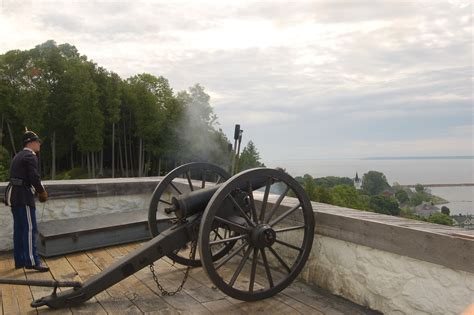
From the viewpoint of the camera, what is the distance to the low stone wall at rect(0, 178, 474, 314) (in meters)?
2.81

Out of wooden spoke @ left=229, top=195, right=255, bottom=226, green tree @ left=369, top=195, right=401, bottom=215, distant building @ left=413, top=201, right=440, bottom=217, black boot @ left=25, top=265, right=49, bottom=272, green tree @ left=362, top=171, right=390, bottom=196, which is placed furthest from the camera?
green tree @ left=362, top=171, right=390, bottom=196

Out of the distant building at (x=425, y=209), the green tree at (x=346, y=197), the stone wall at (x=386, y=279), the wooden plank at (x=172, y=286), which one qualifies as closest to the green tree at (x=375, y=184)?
the distant building at (x=425, y=209)

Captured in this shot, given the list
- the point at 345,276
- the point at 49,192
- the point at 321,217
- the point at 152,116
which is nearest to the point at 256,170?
the point at 321,217

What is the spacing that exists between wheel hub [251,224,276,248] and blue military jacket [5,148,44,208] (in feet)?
7.47

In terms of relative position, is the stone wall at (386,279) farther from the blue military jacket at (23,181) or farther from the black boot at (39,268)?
the blue military jacket at (23,181)

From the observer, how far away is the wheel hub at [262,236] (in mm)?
3486

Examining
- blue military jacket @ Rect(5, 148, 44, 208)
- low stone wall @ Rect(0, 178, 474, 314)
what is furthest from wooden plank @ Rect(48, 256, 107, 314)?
low stone wall @ Rect(0, 178, 474, 314)

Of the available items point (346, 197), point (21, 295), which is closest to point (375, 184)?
point (346, 197)

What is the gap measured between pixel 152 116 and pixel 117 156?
21.6 feet

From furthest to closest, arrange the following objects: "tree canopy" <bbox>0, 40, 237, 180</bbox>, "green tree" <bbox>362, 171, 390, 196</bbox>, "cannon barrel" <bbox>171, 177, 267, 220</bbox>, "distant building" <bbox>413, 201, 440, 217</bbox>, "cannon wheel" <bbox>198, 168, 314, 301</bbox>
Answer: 1. "green tree" <bbox>362, 171, 390, 196</bbox>
2. "distant building" <bbox>413, 201, 440, 217</bbox>
3. "tree canopy" <bbox>0, 40, 237, 180</bbox>
4. "cannon barrel" <bbox>171, 177, 267, 220</bbox>
5. "cannon wheel" <bbox>198, 168, 314, 301</bbox>

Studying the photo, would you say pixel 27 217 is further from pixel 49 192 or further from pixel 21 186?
pixel 49 192

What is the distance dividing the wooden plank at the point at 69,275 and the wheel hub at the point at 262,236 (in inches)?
47.1

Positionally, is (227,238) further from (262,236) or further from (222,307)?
(222,307)

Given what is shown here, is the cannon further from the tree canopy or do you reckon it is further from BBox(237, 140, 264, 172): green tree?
BBox(237, 140, 264, 172): green tree
